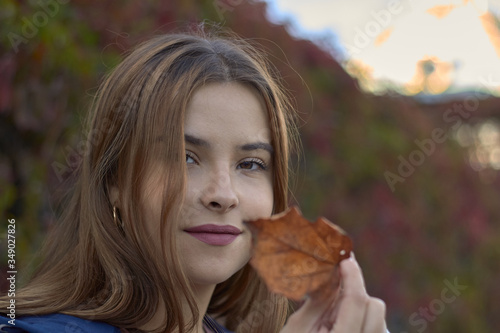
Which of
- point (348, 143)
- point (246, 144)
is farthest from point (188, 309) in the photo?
point (348, 143)

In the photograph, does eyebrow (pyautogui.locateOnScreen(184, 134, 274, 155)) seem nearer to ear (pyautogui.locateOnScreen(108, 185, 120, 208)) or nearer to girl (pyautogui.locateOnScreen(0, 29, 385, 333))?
girl (pyautogui.locateOnScreen(0, 29, 385, 333))

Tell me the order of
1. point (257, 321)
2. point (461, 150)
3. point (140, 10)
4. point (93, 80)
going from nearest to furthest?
point (257, 321) < point (93, 80) < point (140, 10) < point (461, 150)

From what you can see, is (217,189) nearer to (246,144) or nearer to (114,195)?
(246,144)

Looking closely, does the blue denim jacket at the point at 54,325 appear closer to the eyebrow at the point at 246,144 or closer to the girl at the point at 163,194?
the girl at the point at 163,194

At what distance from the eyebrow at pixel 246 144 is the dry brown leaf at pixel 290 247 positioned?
0.40m

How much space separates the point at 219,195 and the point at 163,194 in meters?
0.13

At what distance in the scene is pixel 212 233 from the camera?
151cm

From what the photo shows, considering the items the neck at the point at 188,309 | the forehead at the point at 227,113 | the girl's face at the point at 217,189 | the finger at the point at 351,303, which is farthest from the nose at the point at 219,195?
the finger at the point at 351,303

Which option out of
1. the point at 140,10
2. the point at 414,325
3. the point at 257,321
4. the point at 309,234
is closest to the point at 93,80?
the point at 140,10

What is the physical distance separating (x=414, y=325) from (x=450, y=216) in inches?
36.2

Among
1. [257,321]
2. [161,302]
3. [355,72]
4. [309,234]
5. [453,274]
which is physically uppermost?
[355,72]

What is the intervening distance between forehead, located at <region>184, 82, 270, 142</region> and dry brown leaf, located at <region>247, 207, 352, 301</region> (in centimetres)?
42

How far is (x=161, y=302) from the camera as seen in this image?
5.31 feet

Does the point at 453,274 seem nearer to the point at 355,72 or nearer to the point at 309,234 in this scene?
the point at 355,72
